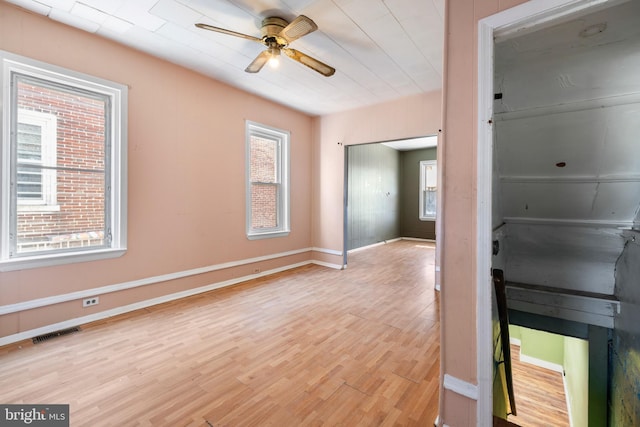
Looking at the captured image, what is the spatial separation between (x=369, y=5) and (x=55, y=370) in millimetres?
3806

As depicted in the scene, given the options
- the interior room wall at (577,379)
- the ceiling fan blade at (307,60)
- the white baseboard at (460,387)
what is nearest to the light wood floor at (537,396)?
the interior room wall at (577,379)

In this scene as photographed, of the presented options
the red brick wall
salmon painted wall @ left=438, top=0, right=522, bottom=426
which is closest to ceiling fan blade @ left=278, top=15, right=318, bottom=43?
salmon painted wall @ left=438, top=0, right=522, bottom=426

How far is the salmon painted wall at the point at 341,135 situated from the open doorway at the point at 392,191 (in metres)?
1.66

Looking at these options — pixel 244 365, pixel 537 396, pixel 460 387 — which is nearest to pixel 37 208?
pixel 244 365

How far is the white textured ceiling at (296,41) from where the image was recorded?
226 centimetres

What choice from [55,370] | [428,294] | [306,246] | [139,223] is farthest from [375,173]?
[55,370]

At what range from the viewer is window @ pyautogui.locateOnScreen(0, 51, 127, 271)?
232 centimetres

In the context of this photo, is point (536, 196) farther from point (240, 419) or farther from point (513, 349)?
point (513, 349)

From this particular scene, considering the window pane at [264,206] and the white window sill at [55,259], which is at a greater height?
the window pane at [264,206]

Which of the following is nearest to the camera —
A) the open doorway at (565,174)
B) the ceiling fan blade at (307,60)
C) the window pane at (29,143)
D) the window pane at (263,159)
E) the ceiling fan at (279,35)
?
the open doorway at (565,174)

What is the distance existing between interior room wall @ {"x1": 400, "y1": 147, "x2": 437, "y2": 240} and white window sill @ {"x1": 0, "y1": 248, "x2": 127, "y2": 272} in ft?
25.9

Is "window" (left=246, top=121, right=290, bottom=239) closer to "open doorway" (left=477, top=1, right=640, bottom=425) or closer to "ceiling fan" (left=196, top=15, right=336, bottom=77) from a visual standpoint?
"ceiling fan" (left=196, top=15, right=336, bottom=77)

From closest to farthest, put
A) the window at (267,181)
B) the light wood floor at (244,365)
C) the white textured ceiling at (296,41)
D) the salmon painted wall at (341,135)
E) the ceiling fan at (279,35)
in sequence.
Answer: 1. the light wood floor at (244,365)
2. the ceiling fan at (279,35)
3. the white textured ceiling at (296,41)
4. the salmon painted wall at (341,135)
5. the window at (267,181)

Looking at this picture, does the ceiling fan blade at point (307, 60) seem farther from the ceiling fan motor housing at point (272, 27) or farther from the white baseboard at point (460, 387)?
the white baseboard at point (460, 387)
